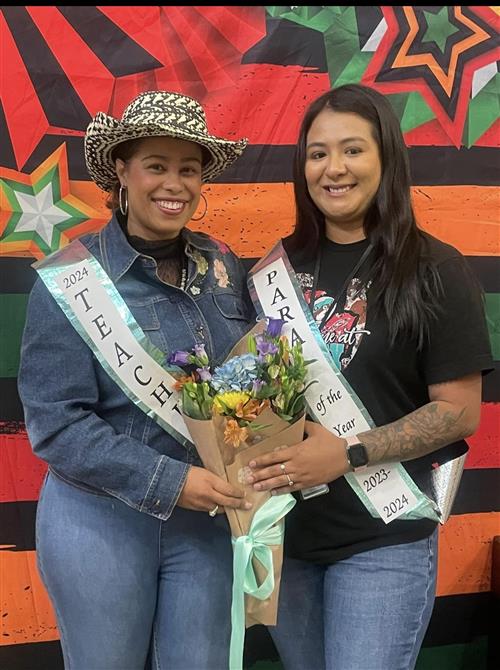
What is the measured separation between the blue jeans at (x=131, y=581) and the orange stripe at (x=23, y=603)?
2.03 ft

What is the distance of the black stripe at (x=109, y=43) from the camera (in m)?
1.71

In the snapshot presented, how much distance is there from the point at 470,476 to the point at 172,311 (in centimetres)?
122

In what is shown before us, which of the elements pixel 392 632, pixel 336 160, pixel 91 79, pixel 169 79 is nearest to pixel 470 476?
pixel 392 632

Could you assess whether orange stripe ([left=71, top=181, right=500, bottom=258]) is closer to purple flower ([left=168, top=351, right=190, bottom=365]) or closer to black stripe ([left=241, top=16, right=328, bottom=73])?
black stripe ([left=241, top=16, right=328, bottom=73])

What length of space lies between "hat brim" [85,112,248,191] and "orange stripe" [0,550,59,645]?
108cm

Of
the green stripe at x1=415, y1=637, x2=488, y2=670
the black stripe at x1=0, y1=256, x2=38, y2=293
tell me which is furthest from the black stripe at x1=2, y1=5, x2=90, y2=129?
the green stripe at x1=415, y1=637, x2=488, y2=670

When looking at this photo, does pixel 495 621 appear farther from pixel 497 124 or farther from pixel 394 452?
pixel 497 124

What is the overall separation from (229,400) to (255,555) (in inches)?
12.4

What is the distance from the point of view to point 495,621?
6.80 ft

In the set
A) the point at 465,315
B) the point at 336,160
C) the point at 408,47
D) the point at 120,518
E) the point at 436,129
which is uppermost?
the point at 408,47

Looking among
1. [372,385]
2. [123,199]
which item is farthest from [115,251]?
[372,385]

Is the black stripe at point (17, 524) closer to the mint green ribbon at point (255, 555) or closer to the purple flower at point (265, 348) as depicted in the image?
the mint green ribbon at point (255, 555)

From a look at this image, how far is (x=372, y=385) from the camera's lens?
1.25 meters

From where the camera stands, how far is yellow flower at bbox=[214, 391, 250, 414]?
107 centimetres
